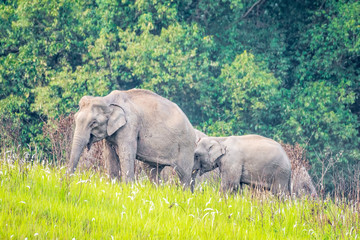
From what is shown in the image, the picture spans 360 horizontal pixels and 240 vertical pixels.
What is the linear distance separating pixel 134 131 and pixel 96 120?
66 cm

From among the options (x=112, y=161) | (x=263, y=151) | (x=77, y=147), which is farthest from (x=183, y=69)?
(x=77, y=147)

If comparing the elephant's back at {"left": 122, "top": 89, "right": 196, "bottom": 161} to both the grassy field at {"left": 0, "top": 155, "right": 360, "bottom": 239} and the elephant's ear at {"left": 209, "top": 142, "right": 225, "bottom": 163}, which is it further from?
the grassy field at {"left": 0, "top": 155, "right": 360, "bottom": 239}

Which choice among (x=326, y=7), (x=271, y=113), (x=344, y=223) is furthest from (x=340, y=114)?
(x=344, y=223)

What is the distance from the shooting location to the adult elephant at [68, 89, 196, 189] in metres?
9.31

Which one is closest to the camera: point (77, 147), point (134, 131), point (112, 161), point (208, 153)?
point (77, 147)

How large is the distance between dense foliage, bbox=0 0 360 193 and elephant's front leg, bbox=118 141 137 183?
379 inches

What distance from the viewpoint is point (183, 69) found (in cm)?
1914

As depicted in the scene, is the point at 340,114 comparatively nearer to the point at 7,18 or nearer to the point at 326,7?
the point at 326,7

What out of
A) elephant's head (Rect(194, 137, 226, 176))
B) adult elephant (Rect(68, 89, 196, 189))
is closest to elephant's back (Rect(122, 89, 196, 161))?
adult elephant (Rect(68, 89, 196, 189))

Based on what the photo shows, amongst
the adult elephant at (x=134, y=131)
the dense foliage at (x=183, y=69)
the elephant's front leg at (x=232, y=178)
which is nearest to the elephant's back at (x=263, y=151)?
the elephant's front leg at (x=232, y=178)

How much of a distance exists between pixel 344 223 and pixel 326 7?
1615 centimetres

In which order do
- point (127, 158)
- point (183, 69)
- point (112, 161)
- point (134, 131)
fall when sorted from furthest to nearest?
point (183, 69) < point (112, 161) < point (134, 131) < point (127, 158)

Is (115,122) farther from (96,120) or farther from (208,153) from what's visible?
(208,153)

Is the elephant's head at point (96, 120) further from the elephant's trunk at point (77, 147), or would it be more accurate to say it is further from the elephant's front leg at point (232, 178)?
the elephant's front leg at point (232, 178)
